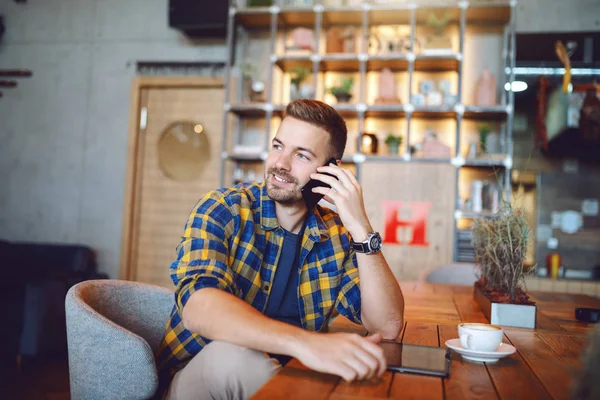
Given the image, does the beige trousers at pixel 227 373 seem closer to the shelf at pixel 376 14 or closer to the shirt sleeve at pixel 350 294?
the shirt sleeve at pixel 350 294

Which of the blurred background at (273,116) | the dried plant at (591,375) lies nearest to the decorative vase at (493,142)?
the blurred background at (273,116)

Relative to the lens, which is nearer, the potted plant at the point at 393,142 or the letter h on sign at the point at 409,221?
the letter h on sign at the point at 409,221

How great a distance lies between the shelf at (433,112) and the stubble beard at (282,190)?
298 centimetres

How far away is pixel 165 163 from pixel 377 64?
7.41 ft

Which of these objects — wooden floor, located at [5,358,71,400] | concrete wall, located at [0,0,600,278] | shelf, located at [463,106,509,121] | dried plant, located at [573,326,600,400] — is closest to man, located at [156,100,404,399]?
dried plant, located at [573,326,600,400]

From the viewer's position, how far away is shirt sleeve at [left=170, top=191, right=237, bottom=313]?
4.01 feet

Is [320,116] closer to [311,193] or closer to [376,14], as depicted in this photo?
[311,193]

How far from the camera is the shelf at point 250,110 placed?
4.56m

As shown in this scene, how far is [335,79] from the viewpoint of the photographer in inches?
191

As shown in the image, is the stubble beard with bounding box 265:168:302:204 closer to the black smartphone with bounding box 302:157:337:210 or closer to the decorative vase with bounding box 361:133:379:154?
the black smartphone with bounding box 302:157:337:210

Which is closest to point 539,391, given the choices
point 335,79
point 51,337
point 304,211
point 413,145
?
point 304,211

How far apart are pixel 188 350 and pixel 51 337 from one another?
8.65 feet

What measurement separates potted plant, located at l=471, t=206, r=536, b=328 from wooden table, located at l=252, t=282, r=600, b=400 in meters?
0.06

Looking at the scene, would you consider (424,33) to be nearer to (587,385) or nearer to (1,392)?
(1,392)
